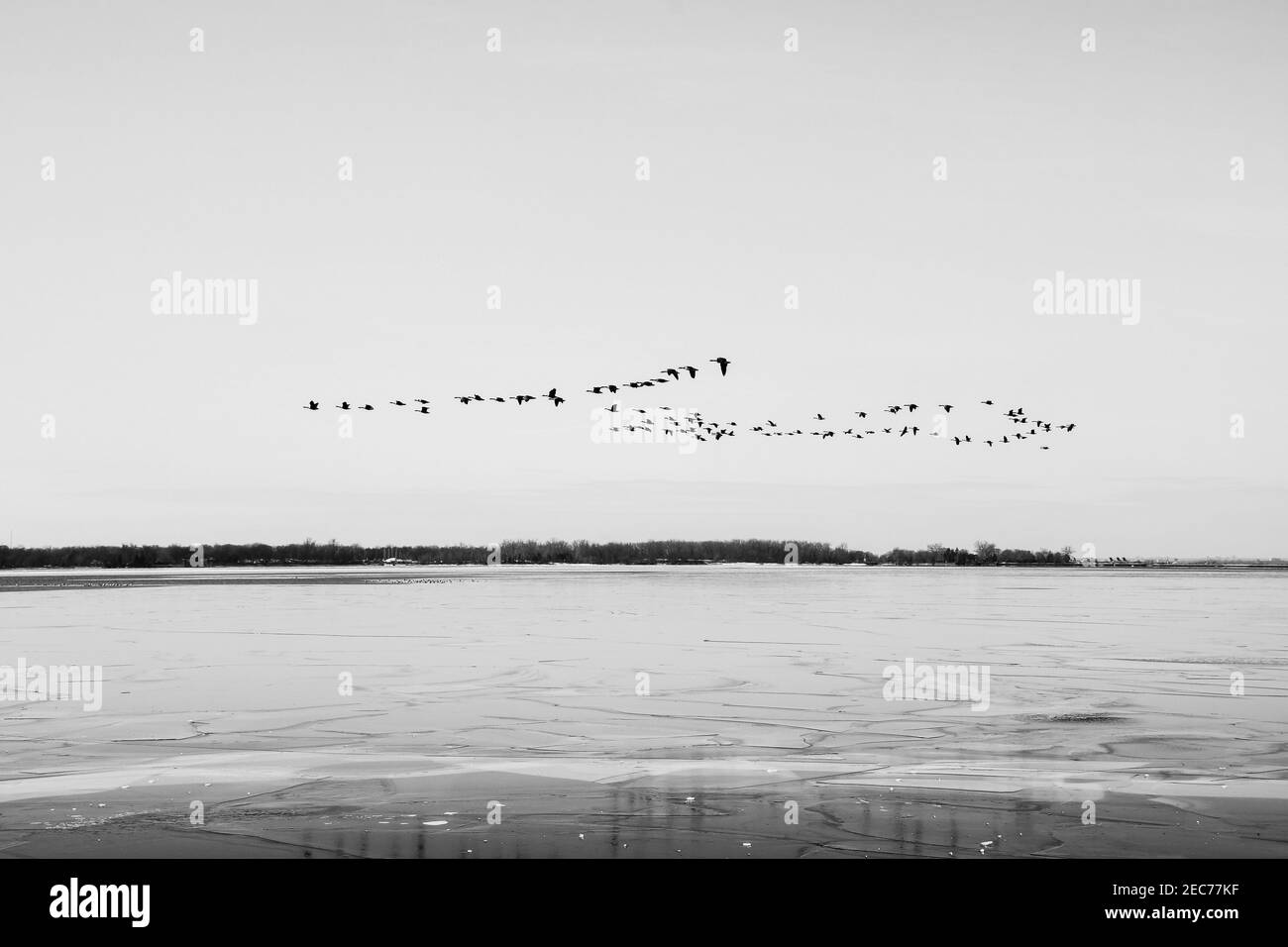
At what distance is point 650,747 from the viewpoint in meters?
11.5

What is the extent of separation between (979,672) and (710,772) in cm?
931

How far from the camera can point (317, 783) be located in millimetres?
9688

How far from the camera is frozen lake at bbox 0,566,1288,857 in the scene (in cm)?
793

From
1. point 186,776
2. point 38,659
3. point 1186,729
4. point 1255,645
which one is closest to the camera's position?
point 186,776

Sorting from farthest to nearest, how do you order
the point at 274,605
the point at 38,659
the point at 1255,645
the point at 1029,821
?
1. the point at 274,605
2. the point at 1255,645
3. the point at 38,659
4. the point at 1029,821

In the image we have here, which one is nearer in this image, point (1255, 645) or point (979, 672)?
point (979, 672)

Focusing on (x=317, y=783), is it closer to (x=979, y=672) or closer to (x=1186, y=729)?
(x=1186, y=729)

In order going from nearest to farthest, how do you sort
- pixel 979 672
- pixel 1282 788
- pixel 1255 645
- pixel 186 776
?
pixel 1282 788
pixel 186 776
pixel 979 672
pixel 1255 645

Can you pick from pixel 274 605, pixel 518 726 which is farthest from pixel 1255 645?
pixel 274 605

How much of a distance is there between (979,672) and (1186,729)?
18.3 ft

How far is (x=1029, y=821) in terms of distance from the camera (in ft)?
27.2

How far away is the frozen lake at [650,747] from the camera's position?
7.93 metres

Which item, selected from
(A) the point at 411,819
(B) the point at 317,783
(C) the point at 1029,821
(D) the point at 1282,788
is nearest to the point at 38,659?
(B) the point at 317,783
